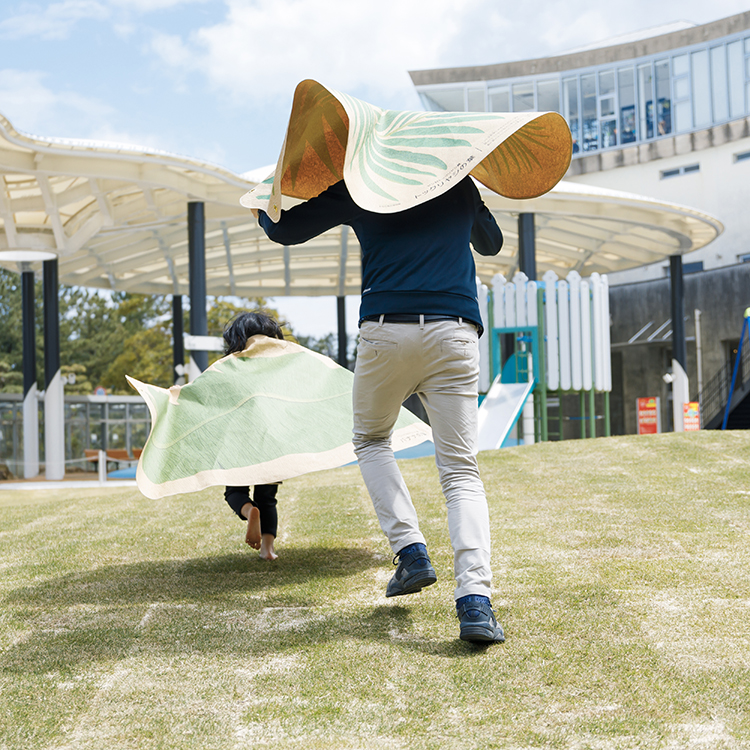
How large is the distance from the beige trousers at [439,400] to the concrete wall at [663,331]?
23611 mm

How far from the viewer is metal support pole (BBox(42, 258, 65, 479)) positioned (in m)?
19.1

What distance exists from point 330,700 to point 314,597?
1243 mm

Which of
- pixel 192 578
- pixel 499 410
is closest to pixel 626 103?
pixel 499 410

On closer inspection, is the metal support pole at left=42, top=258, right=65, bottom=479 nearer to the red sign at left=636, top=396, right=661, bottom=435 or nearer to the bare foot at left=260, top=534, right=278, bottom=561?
the red sign at left=636, top=396, right=661, bottom=435

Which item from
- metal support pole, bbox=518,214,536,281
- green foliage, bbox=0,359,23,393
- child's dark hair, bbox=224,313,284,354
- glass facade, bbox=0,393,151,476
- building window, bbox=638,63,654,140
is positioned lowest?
glass facade, bbox=0,393,151,476

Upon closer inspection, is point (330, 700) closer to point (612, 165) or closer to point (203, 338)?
point (203, 338)

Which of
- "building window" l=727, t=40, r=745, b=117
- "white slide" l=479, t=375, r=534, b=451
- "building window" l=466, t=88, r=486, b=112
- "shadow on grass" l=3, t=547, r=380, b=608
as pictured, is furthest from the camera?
"building window" l=466, t=88, r=486, b=112

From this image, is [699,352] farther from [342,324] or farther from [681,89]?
[342,324]

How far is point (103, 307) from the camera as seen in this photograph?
38.8m

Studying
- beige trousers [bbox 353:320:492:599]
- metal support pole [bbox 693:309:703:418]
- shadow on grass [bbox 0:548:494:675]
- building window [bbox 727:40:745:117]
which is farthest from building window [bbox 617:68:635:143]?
beige trousers [bbox 353:320:492:599]

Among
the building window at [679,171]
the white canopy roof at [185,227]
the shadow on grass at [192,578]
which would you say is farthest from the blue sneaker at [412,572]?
the building window at [679,171]

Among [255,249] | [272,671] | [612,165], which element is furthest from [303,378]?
[612,165]

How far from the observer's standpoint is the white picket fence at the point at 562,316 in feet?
51.2

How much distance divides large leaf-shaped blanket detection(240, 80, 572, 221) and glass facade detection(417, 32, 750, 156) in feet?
87.1
